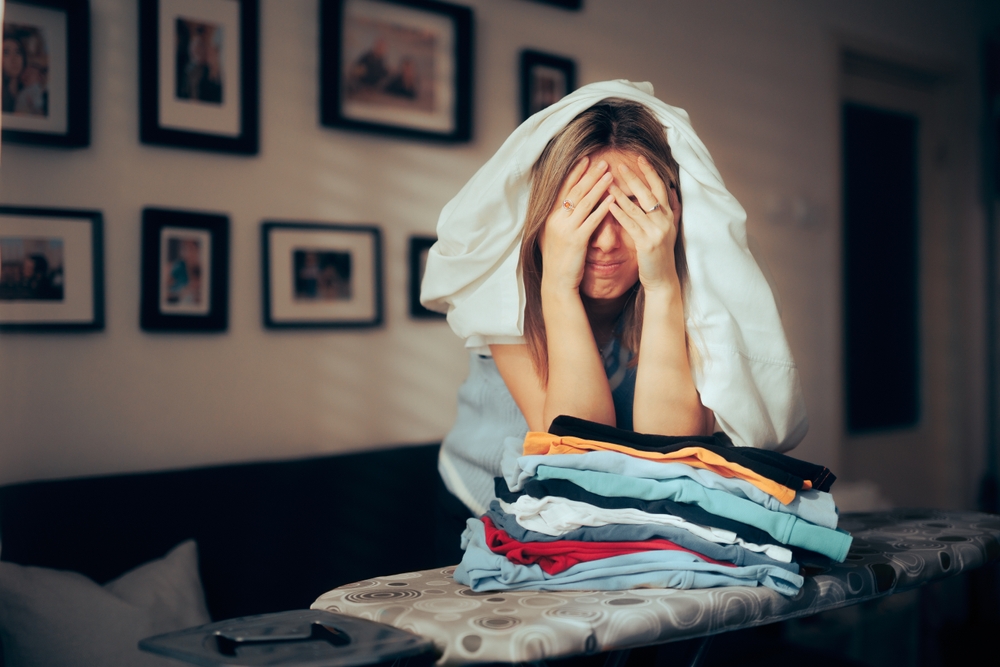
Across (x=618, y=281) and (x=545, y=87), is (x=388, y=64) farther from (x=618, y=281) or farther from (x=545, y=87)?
(x=618, y=281)

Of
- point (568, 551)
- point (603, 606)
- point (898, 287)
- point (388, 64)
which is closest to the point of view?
point (603, 606)

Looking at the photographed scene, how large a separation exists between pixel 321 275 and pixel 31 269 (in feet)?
1.72

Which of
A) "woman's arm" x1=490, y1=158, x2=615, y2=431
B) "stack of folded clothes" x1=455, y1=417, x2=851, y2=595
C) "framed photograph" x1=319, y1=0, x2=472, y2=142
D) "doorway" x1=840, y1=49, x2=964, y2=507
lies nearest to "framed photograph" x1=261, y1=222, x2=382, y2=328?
"framed photograph" x1=319, y1=0, x2=472, y2=142

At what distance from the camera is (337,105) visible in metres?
1.63

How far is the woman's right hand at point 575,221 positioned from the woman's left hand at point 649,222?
0.06 ft

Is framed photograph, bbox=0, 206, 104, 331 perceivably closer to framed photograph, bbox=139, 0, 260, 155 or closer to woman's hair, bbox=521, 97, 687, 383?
framed photograph, bbox=139, 0, 260, 155

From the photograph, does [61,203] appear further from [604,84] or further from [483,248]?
[604,84]

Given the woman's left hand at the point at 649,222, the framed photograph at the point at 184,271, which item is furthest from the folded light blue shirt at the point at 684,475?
the framed photograph at the point at 184,271

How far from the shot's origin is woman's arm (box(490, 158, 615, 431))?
34.7 inches

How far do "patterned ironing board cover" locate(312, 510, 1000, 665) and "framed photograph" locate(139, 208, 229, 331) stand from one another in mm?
876

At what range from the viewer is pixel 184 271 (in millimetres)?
1476

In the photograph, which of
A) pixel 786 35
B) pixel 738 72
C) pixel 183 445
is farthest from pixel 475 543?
pixel 786 35

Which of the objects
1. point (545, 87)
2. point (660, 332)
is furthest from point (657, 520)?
point (545, 87)

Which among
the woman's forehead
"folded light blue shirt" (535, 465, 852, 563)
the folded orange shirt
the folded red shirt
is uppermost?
the woman's forehead
